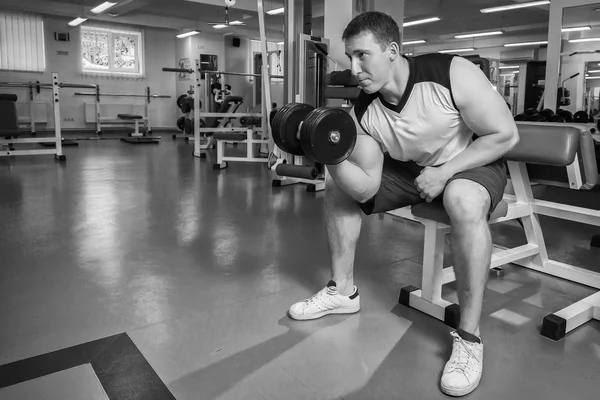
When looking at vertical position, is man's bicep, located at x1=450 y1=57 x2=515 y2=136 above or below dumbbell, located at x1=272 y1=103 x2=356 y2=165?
above

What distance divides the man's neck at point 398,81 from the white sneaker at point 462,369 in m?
0.70

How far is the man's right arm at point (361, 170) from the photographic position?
1377 mm

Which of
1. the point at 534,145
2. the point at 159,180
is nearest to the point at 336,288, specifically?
the point at 534,145

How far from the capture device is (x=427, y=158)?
152 cm

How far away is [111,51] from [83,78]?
912mm

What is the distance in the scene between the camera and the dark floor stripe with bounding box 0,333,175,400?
1179 millimetres

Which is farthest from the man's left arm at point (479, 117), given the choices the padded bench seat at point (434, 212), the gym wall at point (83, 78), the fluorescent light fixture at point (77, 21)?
the gym wall at point (83, 78)

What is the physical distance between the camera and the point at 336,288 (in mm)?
1625

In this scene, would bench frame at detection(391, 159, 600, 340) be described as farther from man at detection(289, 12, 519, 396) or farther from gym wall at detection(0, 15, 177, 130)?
gym wall at detection(0, 15, 177, 130)

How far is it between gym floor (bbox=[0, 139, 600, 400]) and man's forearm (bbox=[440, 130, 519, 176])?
52cm

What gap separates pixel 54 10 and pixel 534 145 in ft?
33.8

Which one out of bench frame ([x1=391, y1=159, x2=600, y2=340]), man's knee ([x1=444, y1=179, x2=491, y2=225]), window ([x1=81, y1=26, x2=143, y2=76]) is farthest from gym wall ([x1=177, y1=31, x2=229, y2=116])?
man's knee ([x1=444, y1=179, x2=491, y2=225])

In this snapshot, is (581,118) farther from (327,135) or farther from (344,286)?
(327,135)

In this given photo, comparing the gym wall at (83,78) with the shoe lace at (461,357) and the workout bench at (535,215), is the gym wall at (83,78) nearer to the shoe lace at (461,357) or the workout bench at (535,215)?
the workout bench at (535,215)
